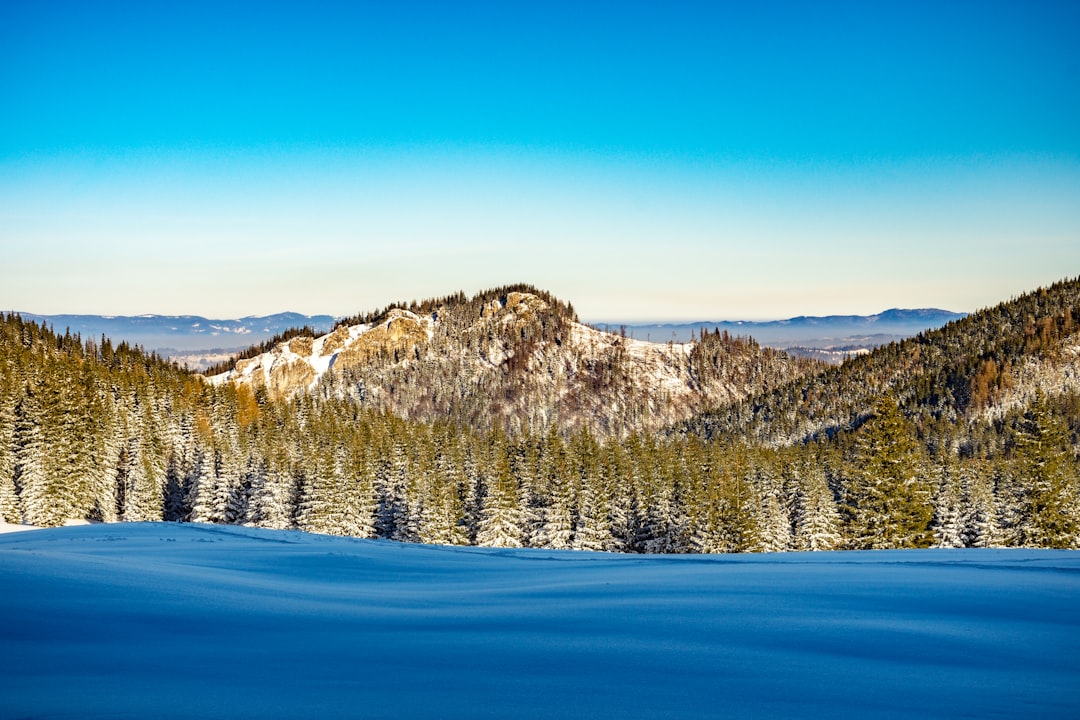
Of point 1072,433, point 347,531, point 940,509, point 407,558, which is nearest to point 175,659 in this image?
point 407,558

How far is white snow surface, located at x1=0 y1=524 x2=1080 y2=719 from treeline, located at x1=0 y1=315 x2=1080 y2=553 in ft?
109

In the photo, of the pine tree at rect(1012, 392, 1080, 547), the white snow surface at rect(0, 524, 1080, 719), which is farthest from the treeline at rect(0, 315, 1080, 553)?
the white snow surface at rect(0, 524, 1080, 719)

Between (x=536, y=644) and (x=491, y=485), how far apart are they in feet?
173

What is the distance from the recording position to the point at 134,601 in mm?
5605

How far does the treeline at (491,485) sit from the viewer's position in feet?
153

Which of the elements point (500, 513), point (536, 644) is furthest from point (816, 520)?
point (536, 644)

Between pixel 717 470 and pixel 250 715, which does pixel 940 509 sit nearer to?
pixel 717 470

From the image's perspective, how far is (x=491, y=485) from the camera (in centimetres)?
5703

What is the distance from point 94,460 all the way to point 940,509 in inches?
2500

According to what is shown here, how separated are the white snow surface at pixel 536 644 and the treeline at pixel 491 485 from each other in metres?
33.2

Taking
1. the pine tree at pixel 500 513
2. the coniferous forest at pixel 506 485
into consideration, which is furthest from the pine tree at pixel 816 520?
the pine tree at pixel 500 513

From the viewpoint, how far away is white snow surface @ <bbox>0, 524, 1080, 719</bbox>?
12.0 ft

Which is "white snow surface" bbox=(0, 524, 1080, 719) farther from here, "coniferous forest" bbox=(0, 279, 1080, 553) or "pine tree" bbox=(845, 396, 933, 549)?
"coniferous forest" bbox=(0, 279, 1080, 553)

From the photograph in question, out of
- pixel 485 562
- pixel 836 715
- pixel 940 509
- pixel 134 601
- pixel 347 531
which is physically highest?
pixel 836 715
